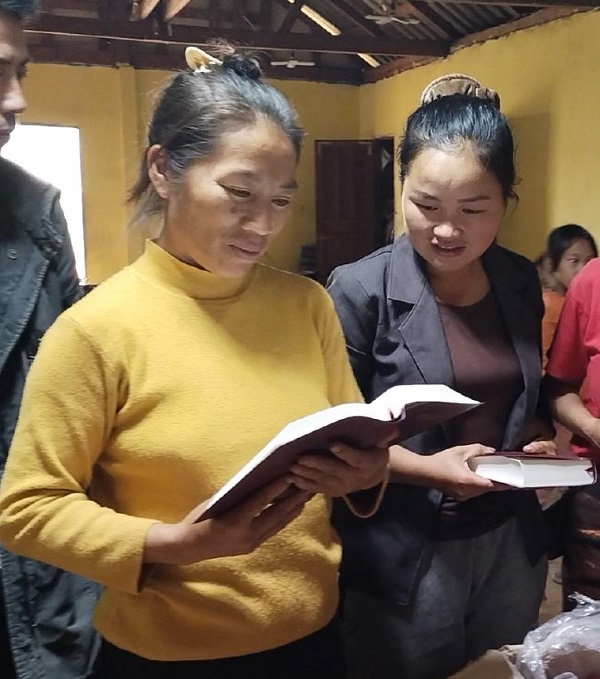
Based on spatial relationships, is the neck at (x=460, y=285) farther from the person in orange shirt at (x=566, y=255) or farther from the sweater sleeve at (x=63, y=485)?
the person in orange shirt at (x=566, y=255)

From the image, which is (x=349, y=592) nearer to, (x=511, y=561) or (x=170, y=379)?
(x=511, y=561)

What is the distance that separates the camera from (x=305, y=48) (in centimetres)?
670

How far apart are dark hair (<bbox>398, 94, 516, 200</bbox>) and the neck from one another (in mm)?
136

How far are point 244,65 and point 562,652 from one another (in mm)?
947

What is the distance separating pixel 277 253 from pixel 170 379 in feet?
22.5

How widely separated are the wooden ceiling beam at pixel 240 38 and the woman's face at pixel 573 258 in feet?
11.0

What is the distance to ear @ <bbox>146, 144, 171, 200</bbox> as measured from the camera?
3.34 feet

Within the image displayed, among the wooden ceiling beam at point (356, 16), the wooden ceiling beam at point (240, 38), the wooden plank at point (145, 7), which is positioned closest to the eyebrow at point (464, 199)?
the wooden ceiling beam at point (240, 38)

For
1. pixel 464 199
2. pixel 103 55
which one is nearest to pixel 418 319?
pixel 464 199

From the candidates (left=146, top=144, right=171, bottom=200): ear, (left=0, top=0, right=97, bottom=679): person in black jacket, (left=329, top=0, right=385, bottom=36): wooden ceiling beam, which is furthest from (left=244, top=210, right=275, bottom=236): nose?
(left=329, top=0, right=385, bottom=36): wooden ceiling beam

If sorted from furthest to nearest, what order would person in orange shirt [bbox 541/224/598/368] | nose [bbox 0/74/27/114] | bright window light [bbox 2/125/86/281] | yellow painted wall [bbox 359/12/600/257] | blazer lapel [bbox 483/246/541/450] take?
bright window light [bbox 2/125/86/281], yellow painted wall [bbox 359/12/600/257], person in orange shirt [bbox 541/224/598/368], blazer lapel [bbox 483/246/541/450], nose [bbox 0/74/27/114]

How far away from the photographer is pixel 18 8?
3.58ft

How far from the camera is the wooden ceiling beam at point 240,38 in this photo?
6.29 meters

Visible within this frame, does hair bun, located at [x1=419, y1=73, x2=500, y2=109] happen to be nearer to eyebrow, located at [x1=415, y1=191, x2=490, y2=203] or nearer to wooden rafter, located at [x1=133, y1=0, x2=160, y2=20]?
eyebrow, located at [x1=415, y1=191, x2=490, y2=203]
